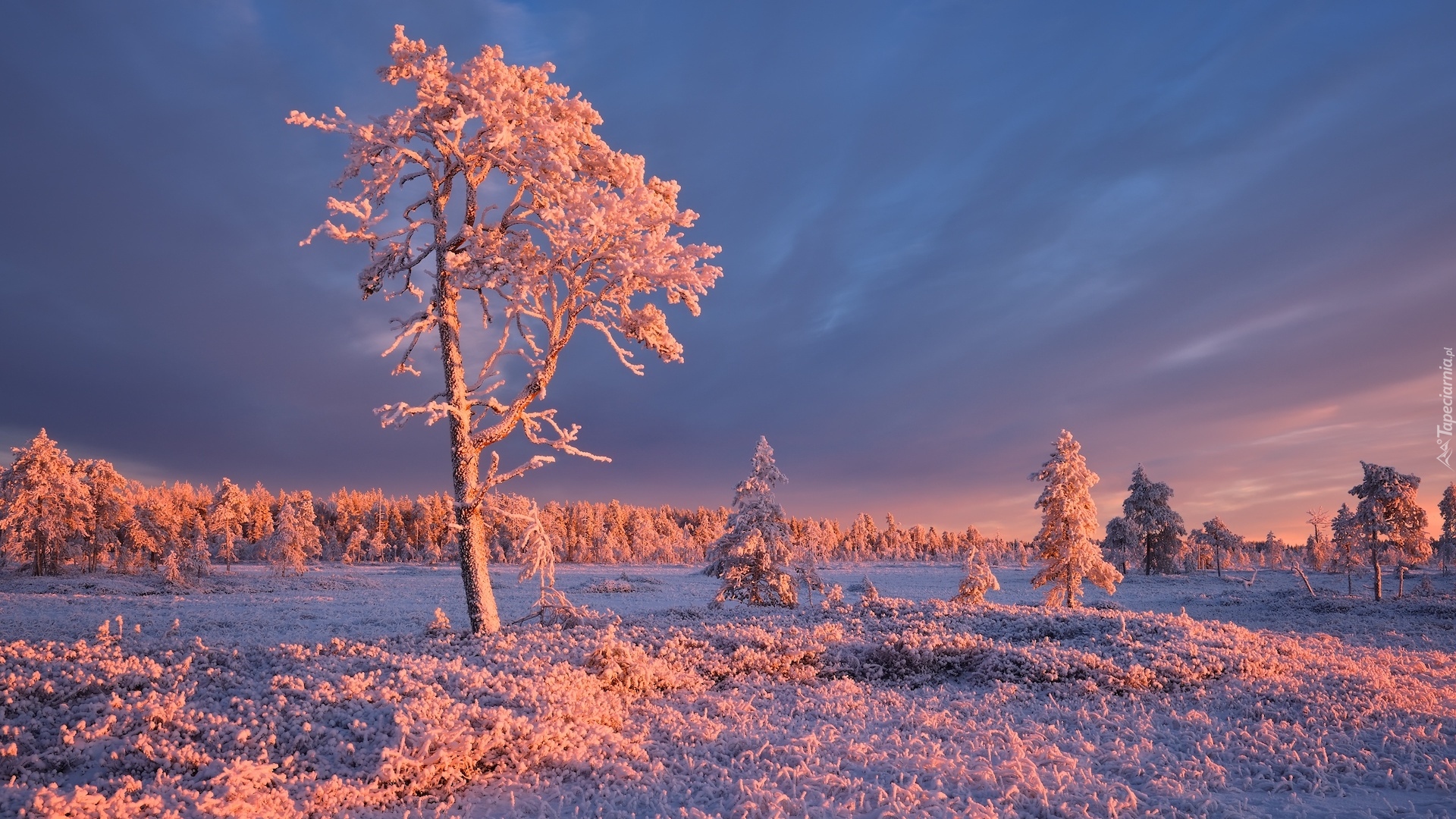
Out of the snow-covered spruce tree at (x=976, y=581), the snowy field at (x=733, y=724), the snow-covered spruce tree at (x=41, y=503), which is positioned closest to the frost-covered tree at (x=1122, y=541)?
the snow-covered spruce tree at (x=976, y=581)

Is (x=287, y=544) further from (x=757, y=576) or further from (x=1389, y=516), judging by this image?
(x=1389, y=516)

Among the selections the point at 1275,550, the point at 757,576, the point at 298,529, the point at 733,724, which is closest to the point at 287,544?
the point at 298,529

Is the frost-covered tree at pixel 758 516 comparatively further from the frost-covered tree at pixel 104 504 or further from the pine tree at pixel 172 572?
the frost-covered tree at pixel 104 504

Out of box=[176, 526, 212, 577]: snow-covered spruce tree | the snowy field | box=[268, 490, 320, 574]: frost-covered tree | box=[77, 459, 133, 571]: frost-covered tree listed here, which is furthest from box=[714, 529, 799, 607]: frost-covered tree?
box=[77, 459, 133, 571]: frost-covered tree

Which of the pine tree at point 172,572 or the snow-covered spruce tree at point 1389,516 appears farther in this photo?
the pine tree at point 172,572

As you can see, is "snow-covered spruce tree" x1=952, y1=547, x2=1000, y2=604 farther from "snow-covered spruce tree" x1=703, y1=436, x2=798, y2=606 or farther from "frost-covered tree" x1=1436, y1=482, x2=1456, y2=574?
"frost-covered tree" x1=1436, y1=482, x2=1456, y2=574

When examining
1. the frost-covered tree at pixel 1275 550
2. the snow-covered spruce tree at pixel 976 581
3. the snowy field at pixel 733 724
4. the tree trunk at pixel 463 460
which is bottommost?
the frost-covered tree at pixel 1275 550

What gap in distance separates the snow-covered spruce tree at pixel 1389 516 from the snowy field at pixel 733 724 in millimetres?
32302

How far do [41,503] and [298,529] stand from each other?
58.8ft

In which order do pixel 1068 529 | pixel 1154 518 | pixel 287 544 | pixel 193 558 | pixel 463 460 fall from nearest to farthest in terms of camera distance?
pixel 463 460 → pixel 1068 529 → pixel 193 558 → pixel 287 544 → pixel 1154 518

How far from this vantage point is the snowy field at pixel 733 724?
6.37 meters

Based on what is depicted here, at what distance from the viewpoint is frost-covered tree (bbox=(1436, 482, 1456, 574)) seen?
67.3 meters

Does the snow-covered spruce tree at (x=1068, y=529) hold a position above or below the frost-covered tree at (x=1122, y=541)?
above

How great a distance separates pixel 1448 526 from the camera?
69.2 metres
